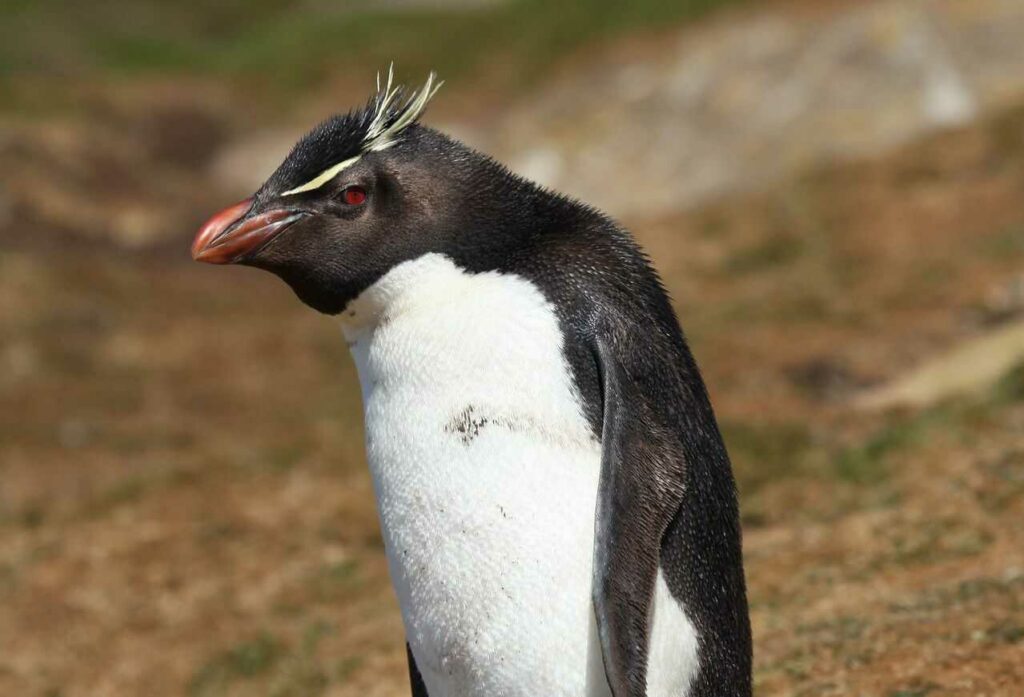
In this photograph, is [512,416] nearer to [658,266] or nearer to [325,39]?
[658,266]

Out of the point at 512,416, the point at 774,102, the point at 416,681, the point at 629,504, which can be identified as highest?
the point at 774,102

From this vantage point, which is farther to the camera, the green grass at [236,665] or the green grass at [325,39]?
the green grass at [325,39]

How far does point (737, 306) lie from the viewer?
1494 centimetres

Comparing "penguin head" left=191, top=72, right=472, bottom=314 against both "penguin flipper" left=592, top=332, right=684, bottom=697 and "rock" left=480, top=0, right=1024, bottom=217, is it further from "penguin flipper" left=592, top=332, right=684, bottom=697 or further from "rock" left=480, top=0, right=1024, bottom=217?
"rock" left=480, top=0, right=1024, bottom=217

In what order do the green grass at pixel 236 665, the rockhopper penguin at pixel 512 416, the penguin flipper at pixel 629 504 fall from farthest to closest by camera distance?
1. the green grass at pixel 236 665
2. the rockhopper penguin at pixel 512 416
3. the penguin flipper at pixel 629 504

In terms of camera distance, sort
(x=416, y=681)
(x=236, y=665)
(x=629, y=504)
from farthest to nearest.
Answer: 1. (x=236, y=665)
2. (x=416, y=681)
3. (x=629, y=504)

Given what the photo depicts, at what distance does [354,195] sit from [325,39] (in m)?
25.2

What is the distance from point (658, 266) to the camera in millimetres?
16859

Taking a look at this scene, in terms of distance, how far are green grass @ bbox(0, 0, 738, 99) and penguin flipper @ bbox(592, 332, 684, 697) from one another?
1972 cm

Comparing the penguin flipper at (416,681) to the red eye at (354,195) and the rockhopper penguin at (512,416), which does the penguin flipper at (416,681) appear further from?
the red eye at (354,195)

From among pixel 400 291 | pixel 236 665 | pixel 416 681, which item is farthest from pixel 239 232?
pixel 236 665

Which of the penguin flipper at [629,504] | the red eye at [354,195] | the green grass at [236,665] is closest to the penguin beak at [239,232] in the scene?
the red eye at [354,195]

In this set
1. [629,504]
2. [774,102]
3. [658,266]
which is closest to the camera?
[629,504]

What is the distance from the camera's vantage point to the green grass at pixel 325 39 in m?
24.2
